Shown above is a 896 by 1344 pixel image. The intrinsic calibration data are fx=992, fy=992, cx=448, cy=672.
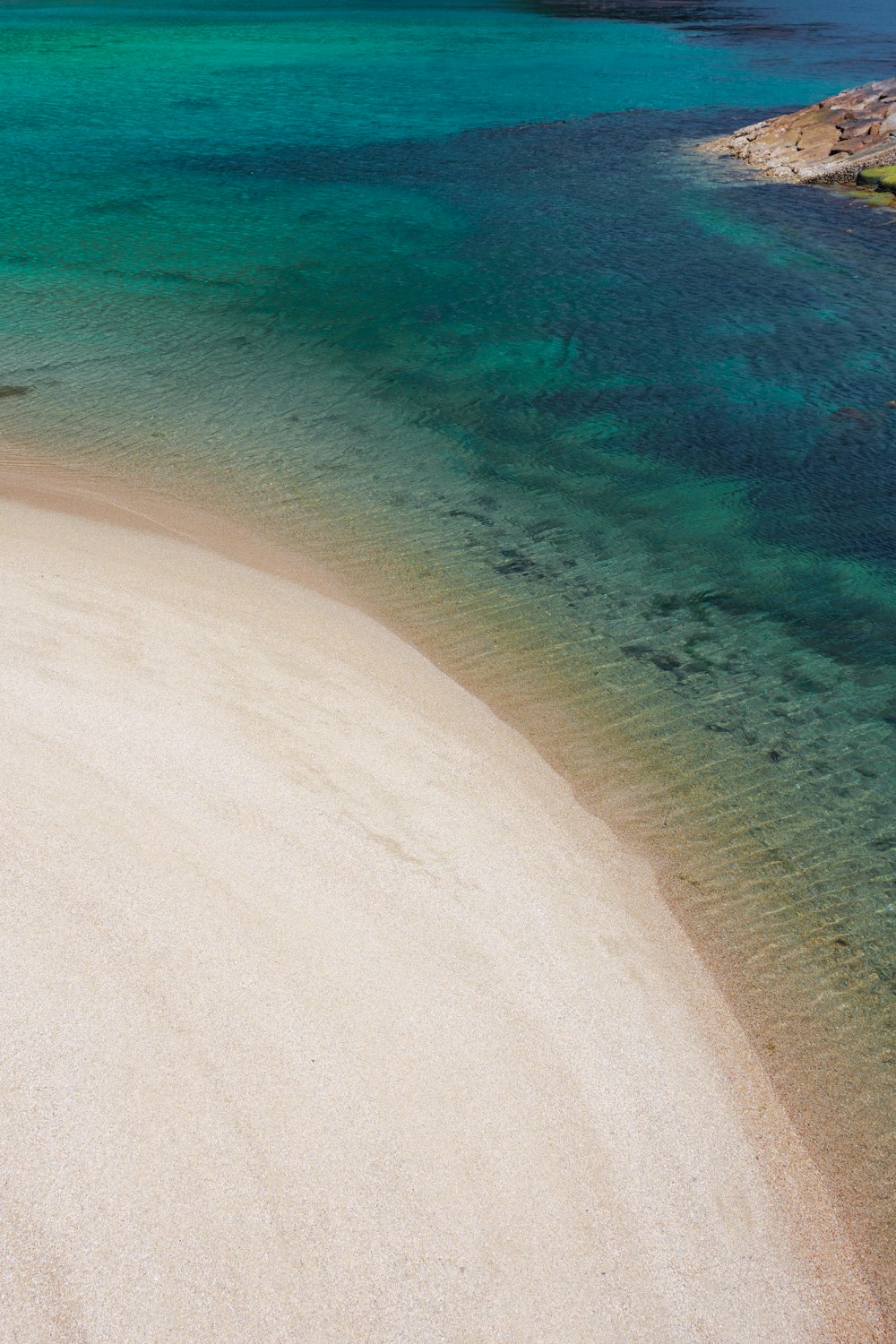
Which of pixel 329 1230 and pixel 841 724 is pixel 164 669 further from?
pixel 841 724

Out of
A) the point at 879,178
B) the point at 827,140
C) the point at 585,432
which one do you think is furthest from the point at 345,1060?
the point at 827,140

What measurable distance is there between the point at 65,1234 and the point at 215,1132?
703mm

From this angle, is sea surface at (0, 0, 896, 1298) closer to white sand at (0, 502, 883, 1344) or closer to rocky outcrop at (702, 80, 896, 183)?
white sand at (0, 502, 883, 1344)

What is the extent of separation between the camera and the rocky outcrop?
2442 centimetres

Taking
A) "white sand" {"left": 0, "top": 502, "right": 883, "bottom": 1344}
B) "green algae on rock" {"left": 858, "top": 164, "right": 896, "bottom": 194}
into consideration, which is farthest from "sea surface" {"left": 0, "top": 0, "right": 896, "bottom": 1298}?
"green algae on rock" {"left": 858, "top": 164, "right": 896, "bottom": 194}

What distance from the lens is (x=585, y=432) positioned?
12.9 meters

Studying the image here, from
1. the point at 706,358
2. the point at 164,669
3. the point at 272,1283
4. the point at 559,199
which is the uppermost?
the point at 559,199

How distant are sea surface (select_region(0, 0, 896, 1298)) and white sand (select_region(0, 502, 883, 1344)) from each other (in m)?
0.75

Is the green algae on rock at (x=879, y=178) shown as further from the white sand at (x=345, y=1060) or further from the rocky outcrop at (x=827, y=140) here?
the white sand at (x=345, y=1060)

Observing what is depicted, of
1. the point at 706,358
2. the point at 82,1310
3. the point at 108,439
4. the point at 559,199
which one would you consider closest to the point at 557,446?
the point at 706,358

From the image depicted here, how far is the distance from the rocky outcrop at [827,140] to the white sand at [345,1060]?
23.4 meters

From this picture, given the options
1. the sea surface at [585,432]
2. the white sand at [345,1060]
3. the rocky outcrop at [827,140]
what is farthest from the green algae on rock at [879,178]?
the white sand at [345,1060]

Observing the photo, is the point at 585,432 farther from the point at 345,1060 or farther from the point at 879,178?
the point at 879,178

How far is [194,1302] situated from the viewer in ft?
13.0
